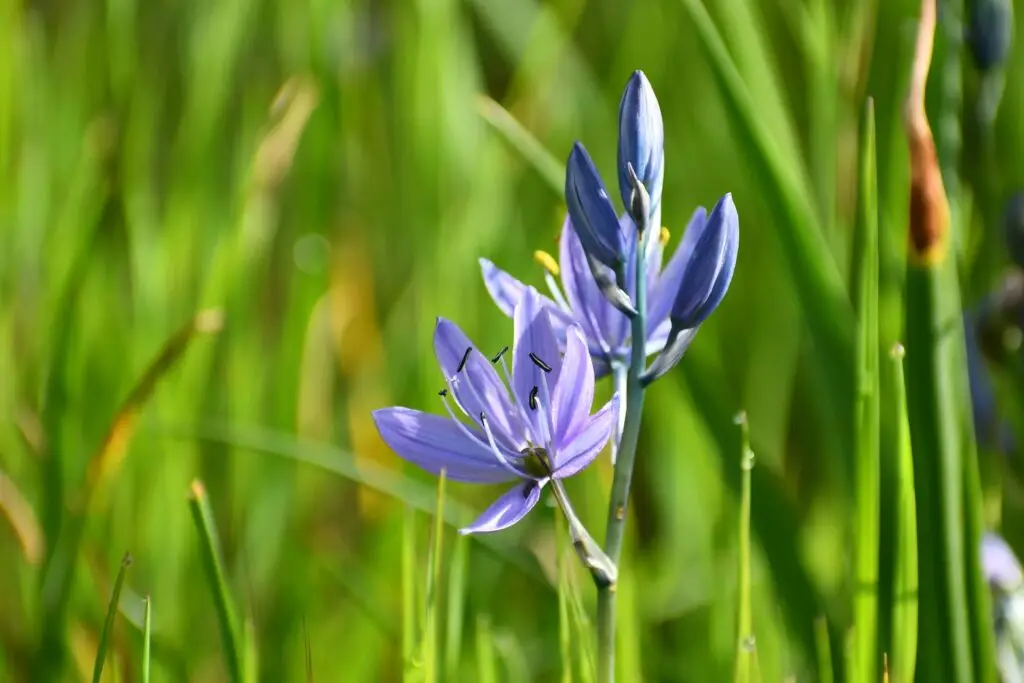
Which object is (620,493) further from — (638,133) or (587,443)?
(638,133)

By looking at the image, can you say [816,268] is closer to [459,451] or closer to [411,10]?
[459,451]

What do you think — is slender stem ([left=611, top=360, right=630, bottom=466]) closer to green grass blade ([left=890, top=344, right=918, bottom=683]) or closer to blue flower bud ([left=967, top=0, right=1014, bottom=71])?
green grass blade ([left=890, top=344, right=918, bottom=683])

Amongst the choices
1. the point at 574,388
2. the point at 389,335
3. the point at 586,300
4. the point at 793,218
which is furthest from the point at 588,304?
the point at 389,335

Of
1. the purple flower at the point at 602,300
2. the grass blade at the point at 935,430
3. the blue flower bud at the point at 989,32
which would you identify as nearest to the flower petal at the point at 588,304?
the purple flower at the point at 602,300

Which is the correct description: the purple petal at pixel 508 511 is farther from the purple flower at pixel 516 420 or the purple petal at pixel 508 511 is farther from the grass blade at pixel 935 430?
the grass blade at pixel 935 430

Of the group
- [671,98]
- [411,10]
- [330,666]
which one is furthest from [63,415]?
[671,98]

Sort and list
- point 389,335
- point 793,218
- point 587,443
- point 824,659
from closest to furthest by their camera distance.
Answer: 1. point 587,443
2. point 824,659
3. point 793,218
4. point 389,335
